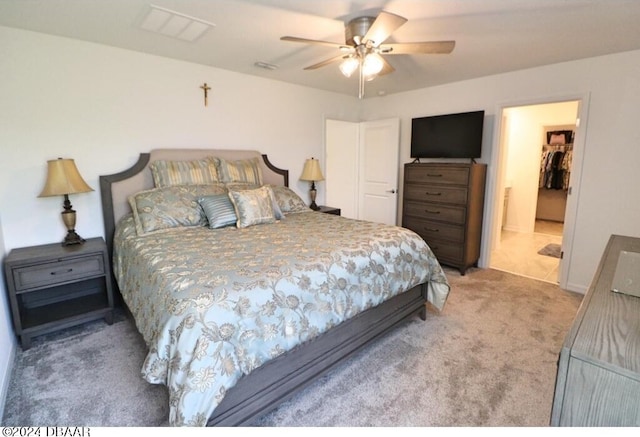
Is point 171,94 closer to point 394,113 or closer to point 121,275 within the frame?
point 121,275

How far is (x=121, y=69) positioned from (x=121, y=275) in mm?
1849

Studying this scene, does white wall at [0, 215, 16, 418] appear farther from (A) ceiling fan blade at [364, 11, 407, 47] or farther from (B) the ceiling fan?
(A) ceiling fan blade at [364, 11, 407, 47]

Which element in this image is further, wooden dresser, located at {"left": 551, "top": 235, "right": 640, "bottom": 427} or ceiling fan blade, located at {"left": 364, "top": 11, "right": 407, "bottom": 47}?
ceiling fan blade, located at {"left": 364, "top": 11, "right": 407, "bottom": 47}

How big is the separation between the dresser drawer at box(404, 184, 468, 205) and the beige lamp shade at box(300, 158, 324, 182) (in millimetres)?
1188

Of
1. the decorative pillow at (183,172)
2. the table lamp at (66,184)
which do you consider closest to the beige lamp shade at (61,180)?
the table lamp at (66,184)

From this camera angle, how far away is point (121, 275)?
252cm

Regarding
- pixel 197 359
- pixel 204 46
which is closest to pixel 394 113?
pixel 204 46

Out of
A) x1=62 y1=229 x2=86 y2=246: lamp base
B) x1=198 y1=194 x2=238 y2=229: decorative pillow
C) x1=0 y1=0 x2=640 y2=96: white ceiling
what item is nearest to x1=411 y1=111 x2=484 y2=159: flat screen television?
x1=0 y1=0 x2=640 y2=96: white ceiling

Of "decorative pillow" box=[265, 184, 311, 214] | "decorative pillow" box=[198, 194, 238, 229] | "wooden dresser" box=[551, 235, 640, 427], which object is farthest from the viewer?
"decorative pillow" box=[265, 184, 311, 214]

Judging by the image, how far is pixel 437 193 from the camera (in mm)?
4031

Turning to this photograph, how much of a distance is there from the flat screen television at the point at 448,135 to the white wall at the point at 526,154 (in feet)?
8.61

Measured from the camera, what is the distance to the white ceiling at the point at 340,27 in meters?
2.10

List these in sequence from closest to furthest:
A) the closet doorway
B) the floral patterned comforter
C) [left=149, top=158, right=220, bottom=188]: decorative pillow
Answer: the floral patterned comforter → [left=149, top=158, right=220, bottom=188]: decorative pillow → the closet doorway

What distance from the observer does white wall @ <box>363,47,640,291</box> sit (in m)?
3.02
